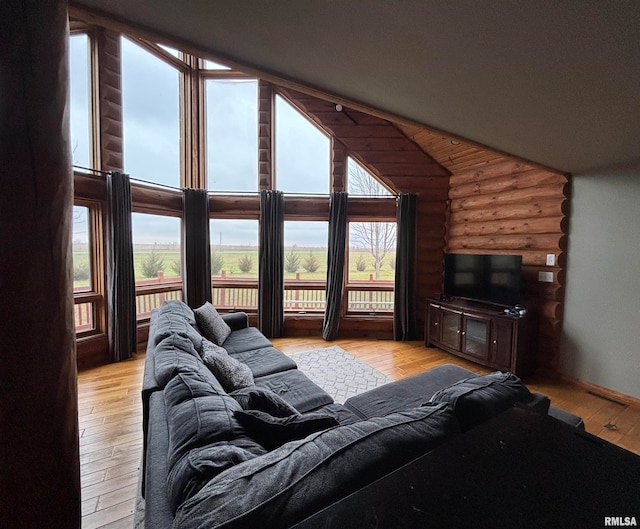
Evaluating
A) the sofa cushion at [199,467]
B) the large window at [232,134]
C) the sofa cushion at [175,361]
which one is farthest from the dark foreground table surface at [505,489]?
the large window at [232,134]

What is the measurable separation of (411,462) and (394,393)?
1261mm

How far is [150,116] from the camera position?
4297mm

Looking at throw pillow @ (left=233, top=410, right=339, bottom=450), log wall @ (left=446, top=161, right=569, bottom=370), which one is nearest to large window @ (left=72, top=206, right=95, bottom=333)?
throw pillow @ (left=233, top=410, right=339, bottom=450)

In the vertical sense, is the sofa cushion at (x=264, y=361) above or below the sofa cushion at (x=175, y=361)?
below

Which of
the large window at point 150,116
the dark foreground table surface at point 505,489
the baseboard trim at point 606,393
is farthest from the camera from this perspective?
the large window at point 150,116

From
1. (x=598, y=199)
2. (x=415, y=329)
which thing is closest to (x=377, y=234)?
(x=415, y=329)

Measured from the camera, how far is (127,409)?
8.78 ft

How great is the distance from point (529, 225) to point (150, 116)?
539 centimetres

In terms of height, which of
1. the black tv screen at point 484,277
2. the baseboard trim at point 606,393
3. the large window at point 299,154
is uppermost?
the large window at point 299,154

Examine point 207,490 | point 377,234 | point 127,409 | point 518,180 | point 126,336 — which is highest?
point 518,180

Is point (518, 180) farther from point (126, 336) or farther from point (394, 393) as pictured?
point (126, 336)

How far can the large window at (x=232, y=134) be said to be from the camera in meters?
4.77

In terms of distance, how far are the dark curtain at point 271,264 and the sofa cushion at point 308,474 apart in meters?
3.72

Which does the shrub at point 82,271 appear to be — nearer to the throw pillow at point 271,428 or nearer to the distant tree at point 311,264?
the distant tree at point 311,264
